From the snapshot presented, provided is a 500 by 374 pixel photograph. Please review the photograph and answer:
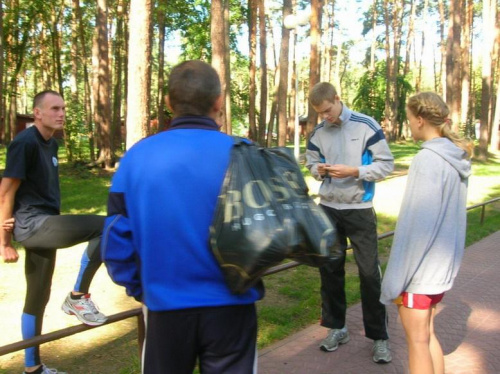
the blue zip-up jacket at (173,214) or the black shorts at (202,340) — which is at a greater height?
the blue zip-up jacket at (173,214)

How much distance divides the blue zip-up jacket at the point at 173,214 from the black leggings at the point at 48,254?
1.39 metres

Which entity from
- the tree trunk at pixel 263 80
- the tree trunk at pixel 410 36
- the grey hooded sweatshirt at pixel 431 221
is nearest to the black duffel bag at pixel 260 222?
the grey hooded sweatshirt at pixel 431 221

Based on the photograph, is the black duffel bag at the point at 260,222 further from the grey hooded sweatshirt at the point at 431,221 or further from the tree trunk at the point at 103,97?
the tree trunk at the point at 103,97

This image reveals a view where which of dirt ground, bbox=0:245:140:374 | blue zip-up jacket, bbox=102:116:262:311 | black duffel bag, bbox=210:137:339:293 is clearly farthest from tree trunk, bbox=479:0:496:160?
blue zip-up jacket, bbox=102:116:262:311

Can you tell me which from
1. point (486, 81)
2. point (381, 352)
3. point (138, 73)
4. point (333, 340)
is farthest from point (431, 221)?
point (486, 81)

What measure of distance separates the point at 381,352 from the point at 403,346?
475 mm

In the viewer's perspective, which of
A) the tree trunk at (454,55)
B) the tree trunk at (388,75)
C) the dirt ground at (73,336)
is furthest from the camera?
the tree trunk at (388,75)

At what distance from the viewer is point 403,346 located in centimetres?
453

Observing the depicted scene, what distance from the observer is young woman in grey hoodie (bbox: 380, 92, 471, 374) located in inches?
112

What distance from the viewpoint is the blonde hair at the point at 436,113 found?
2932mm

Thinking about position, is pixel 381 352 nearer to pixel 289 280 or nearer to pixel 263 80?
pixel 289 280

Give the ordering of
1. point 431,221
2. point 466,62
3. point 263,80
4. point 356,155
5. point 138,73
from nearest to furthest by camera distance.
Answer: point 431,221
point 356,155
point 138,73
point 263,80
point 466,62

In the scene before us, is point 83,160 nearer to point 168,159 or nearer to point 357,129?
point 357,129

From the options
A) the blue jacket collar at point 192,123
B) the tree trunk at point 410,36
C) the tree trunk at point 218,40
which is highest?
the tree trunk at point 410,36
